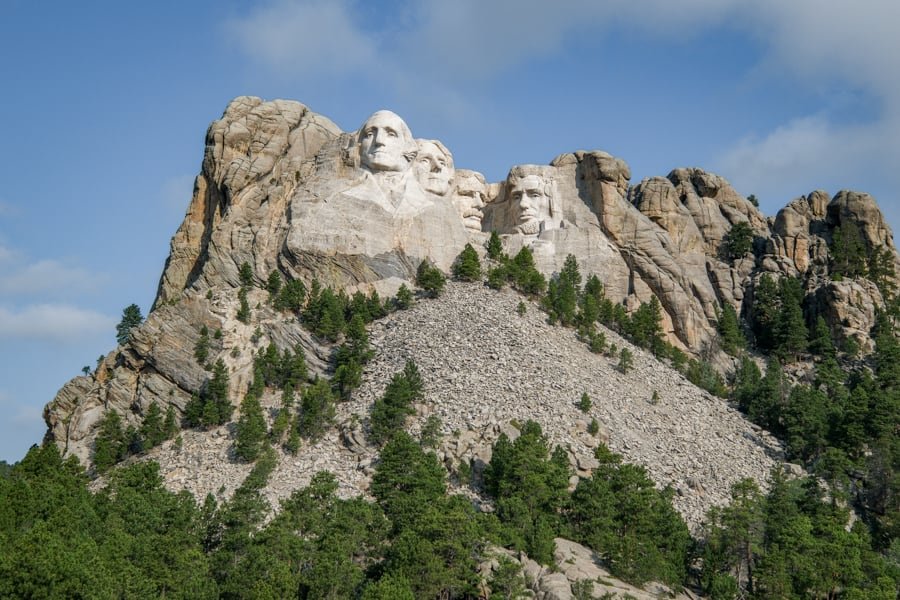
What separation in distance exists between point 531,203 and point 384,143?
16143 mm

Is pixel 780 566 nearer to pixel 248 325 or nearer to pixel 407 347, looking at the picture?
pixel 407 347

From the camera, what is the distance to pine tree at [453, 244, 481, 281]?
8806 cm

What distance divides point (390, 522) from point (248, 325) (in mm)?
27683

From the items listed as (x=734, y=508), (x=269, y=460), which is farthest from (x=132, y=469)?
(x=734, y=508)

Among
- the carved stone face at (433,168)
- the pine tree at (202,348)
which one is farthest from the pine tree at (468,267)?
the pine tree at (202,348)

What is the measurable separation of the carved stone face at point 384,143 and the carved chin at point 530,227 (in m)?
13.0

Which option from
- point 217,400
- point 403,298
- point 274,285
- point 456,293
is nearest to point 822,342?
point 456,293

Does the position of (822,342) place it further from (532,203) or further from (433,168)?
(433,168)

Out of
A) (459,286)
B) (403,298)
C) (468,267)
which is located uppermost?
(468,267)

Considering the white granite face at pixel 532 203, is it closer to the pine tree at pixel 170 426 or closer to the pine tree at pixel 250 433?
the pine tree at pixel 250 433

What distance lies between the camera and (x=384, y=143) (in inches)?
3563

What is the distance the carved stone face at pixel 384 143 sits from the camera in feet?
296

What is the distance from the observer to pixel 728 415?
7944 centimetres

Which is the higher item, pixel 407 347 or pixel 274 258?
pixel 274 258
